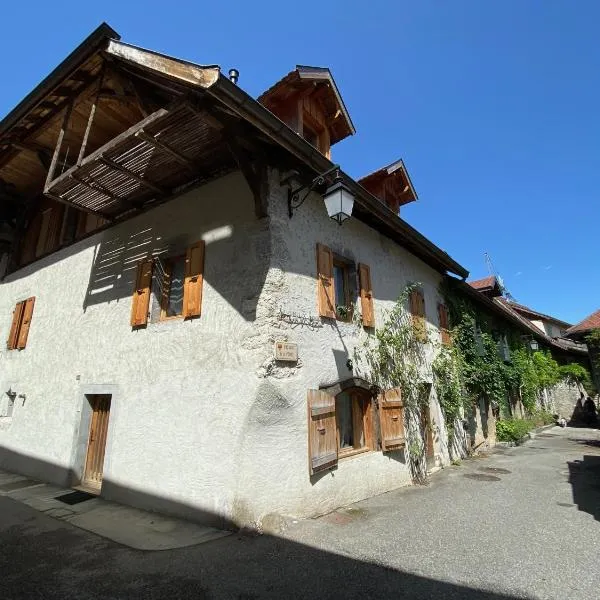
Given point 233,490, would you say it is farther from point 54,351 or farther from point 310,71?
point 310,71

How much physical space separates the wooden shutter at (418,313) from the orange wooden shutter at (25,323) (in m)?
9.15

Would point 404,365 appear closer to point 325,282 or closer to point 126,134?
point 325,282

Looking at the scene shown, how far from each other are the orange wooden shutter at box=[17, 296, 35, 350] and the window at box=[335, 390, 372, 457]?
7727mm

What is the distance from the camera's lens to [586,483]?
6.72 meters

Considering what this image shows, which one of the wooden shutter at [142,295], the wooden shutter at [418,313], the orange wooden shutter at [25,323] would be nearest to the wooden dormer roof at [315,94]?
the wooden shutter at [142,295]

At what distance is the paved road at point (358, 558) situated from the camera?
127 inches

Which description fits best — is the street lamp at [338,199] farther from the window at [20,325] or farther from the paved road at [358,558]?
the window at [20,325]

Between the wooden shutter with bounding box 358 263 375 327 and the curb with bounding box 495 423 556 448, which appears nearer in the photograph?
the wooden shutter with bounding box 358 263 375 327

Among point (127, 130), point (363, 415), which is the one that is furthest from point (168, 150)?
point (363, 415)

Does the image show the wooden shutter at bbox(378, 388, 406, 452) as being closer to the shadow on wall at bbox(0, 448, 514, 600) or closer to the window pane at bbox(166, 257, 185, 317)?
the shadow on wall at bbox(0, 448, 514, 600)

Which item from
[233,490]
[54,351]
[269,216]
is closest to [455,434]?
[233,490]

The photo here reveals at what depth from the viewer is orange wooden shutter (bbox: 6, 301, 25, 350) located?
29.6ft

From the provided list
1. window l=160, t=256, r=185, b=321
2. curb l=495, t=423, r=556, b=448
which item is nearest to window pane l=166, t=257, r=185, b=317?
window l=160, t=256, r=185, b=321

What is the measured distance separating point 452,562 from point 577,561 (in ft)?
4.13
